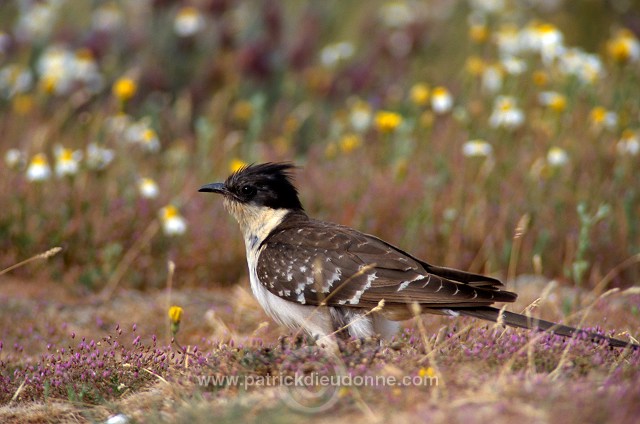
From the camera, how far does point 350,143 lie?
8562mm

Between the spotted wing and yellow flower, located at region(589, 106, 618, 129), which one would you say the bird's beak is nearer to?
the spotted wing

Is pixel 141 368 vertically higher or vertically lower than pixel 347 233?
lower

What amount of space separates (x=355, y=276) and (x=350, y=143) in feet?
12.3

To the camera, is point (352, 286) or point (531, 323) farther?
point (352, 286)

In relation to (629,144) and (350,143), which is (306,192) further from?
(629,144)

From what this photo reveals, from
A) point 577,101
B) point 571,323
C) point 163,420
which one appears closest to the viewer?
point 163,420

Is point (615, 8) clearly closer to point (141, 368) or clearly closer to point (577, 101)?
point (577, 101)

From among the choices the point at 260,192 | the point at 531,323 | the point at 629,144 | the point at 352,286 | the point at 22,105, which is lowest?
the point at 531,323

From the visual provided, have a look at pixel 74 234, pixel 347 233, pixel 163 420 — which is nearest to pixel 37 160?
pixel 74 234

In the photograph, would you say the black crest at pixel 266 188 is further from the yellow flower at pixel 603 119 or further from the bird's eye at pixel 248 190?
the yellow flower at pixel 603 119

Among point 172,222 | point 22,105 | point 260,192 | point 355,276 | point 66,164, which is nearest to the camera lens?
point 355,276

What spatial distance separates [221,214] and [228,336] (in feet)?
6.60

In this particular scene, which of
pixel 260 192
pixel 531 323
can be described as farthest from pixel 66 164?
pixel 531 323

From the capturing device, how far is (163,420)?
144 inches
